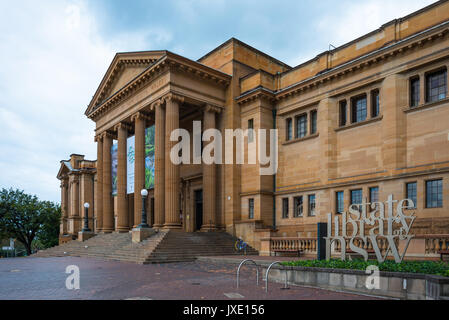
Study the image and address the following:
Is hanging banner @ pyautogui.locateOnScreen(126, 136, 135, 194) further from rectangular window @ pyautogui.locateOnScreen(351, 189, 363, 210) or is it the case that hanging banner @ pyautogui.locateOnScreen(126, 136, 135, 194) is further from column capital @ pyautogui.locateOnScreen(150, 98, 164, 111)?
rectangular window @ pyautogui.locateOnScreen(351, 189, 363, 210)

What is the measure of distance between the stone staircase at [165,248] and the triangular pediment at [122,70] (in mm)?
14103

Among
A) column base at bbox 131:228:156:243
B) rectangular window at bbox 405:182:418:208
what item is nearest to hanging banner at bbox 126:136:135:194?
column base at bbox 131:228:156:243

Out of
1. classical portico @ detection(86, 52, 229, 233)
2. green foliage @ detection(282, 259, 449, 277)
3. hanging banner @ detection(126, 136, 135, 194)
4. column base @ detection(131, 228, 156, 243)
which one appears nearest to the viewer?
green foliage @ detection(282, 259, 449, 277)

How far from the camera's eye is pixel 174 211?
92.2 feet

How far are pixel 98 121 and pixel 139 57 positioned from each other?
40.0 ft

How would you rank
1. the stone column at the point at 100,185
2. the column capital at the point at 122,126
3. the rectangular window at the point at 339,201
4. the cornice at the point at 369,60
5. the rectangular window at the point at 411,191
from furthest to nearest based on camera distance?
the stone column at the point at 100,185, the column capital at the point at 122,126, the rectangular window at the point at 339,201, the rectangular window at the point at 411,191, the cornice at the point at 369,60

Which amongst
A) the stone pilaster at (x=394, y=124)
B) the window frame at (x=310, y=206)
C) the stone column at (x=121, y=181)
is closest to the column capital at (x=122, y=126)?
the stone column at (x=121, y=181)

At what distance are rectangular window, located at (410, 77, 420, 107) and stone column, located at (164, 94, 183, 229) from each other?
1628 centimetres

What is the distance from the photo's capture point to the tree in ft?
A: 188

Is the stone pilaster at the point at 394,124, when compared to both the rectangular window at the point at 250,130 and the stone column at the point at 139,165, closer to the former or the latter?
the rectangular window at the point at 250,130

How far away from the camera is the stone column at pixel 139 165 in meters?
32.8
